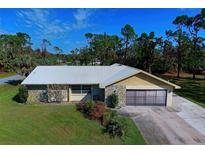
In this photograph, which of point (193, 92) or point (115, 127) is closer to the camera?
point (115, 127)

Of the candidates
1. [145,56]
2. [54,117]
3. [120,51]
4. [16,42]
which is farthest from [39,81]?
[16,42]

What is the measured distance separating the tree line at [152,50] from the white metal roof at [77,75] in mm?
22959

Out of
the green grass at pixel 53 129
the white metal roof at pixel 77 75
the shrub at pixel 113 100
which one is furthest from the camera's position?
the white metal roof at pixel 77 75

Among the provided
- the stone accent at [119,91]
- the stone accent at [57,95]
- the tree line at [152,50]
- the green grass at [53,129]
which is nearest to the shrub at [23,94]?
the stone accent at [57,95]

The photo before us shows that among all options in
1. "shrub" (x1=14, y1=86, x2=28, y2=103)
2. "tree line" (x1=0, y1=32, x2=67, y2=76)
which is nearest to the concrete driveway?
"shrub" (x1=14, y1=86, x2=28, y2=103)

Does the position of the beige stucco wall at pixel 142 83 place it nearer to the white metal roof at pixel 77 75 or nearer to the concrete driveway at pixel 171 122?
the white metal roof at pixel 77 75

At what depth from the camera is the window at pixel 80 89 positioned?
20.2m

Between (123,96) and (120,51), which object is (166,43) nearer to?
(120,51)

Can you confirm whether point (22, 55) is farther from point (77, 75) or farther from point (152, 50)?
point (152, 50)

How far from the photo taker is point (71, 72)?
73.4 feet

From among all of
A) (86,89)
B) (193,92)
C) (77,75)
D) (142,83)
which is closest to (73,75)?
(77,75)

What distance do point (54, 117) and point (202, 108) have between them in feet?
46.5

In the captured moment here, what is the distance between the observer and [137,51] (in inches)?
1853

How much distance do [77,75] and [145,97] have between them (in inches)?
298
